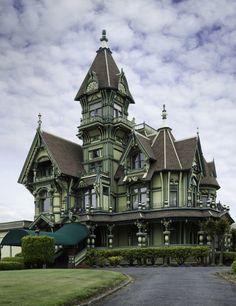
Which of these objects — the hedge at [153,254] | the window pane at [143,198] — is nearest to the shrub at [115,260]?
the hedge at [153,254]

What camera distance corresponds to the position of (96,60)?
185 ft

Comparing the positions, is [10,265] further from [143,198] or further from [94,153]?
[94,153]

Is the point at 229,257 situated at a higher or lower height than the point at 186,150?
lower

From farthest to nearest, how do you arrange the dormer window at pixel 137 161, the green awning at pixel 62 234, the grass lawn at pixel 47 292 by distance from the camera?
the dormer window at pixel 137 161, the green awning at pixel 62 234, the grass lawn at pixel 47 292

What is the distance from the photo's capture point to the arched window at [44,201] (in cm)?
5128

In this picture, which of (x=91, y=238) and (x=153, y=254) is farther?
(x=91, y=238)

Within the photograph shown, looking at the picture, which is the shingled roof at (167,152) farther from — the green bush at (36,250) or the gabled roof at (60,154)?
the green bush at (36,250)

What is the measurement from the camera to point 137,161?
1906 inches

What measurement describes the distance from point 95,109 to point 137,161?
29.8 feet

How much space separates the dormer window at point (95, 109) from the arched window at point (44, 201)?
11.1 meters

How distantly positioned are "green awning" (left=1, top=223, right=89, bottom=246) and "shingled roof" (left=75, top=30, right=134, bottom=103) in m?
17.1

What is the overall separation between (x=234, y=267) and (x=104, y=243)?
23.9 m

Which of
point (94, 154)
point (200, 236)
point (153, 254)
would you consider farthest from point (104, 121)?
point (153, 254)

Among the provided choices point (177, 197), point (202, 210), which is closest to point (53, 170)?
point (177, 197)
